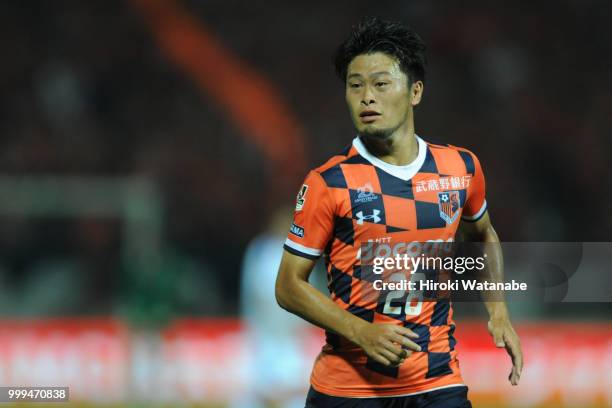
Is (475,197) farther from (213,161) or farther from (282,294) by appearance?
(213,161)

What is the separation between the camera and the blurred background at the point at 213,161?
1098cm

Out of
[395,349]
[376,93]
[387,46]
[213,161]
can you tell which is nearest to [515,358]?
[395,349]

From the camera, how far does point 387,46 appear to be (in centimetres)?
428

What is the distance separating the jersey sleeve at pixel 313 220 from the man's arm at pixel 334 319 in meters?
0.05

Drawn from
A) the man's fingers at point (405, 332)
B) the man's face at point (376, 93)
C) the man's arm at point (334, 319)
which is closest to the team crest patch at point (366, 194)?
the man's face at point (376, 93)

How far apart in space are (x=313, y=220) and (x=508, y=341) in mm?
1055

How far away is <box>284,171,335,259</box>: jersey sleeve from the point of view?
13.6 feet

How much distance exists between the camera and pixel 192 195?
13.6m

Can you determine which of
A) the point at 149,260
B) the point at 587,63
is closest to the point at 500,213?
the point at 587,63

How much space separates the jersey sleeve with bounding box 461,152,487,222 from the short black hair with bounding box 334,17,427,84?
0.51 metres

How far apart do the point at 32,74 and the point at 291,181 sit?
440 cm

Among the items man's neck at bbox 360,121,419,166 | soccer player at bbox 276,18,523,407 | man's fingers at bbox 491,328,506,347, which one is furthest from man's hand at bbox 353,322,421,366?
man's neck at bbox 360,121,419,166

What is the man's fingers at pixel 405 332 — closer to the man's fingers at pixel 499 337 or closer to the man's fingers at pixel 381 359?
the man's fingers at pixel 381 359

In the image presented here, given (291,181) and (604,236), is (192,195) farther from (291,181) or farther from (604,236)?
(604,236)
